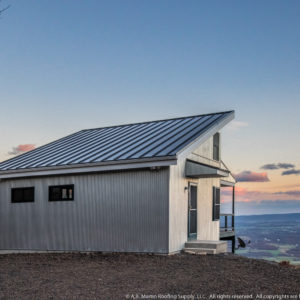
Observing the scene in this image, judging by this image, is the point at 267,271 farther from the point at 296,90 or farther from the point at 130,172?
the point at 296,90

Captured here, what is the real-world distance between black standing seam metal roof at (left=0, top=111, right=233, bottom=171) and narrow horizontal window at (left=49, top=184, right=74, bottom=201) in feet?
2.75

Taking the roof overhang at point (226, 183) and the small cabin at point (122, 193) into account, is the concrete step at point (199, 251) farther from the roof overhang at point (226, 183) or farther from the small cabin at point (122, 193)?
the roof overhang at point (226, 183)

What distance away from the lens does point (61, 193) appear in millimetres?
14961

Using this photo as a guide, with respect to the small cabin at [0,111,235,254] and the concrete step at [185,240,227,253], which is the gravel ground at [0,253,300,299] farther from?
the small cabin at [0,111,235,254]

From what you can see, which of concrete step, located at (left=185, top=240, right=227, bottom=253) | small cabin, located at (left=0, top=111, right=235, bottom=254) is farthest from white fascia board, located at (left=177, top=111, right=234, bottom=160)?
concrete step, located at (left=185, top=240, right=227, bottom=253)

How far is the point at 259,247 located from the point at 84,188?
100 metres

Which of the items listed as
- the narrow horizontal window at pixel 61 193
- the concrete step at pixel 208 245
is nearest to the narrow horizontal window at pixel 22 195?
the narrow horizontal window at pixel 61 193

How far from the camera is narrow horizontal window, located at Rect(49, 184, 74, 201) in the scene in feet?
48.3

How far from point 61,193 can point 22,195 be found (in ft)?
6.21

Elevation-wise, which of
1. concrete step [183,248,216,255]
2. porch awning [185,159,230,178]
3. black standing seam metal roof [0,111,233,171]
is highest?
black standing seam metal roof [0,111,233,171]

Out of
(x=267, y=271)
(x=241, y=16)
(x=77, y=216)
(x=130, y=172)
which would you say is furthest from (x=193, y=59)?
(x=267, y=271)

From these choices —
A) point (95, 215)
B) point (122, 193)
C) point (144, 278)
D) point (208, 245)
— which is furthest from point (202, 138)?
point (144, 278)

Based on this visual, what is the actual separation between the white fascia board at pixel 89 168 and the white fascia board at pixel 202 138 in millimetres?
590

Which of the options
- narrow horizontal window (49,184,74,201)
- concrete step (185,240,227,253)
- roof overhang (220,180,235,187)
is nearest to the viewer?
concrete step (185,240,227,253)
